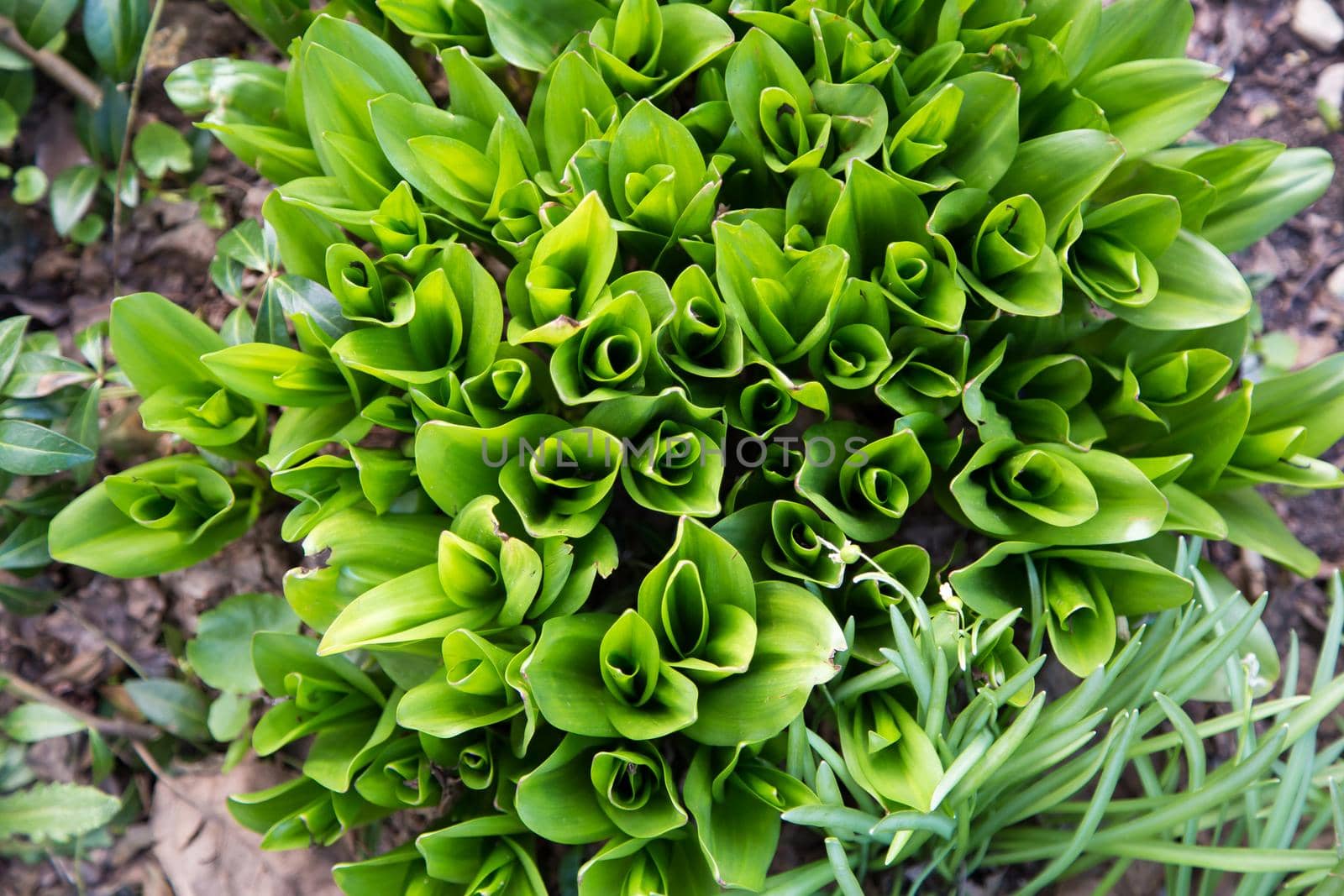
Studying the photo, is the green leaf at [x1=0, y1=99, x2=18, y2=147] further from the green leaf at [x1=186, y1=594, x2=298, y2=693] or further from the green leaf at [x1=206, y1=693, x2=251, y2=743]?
the green leaf at [x1=206, y1=693, x2=251, y2=743]

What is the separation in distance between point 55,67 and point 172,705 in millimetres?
1487

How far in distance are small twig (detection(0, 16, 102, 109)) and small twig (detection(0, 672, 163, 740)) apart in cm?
133

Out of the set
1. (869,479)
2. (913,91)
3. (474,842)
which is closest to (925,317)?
(869,479)

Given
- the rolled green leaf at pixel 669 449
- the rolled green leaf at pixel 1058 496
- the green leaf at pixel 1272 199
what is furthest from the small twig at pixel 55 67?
the green leaf at pixel 1272 199

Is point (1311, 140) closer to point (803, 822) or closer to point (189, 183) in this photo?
point (803, 822)

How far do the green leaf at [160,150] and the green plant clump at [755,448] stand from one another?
51 centimetres

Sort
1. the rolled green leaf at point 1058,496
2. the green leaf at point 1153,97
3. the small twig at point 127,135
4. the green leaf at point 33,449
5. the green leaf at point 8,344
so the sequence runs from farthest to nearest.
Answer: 1. the small twig at point 127,135
2. the green leaf at point 8,344
3. the green leaf at point 33,449
4. the green leaf at point 1153,97
5. the rolled green leaf at point 1058,496

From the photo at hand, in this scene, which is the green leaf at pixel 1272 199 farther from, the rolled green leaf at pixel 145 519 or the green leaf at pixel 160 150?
the green leaf at pixel 160 150

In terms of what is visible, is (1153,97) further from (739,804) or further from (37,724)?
(37,724)

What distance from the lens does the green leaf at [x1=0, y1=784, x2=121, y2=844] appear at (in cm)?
174

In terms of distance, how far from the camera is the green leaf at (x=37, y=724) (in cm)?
183

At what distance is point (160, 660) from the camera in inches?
78.9

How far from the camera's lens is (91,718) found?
75.0 inches

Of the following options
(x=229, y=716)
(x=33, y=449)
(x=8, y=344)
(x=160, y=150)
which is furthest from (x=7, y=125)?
(x=229, y=716)
